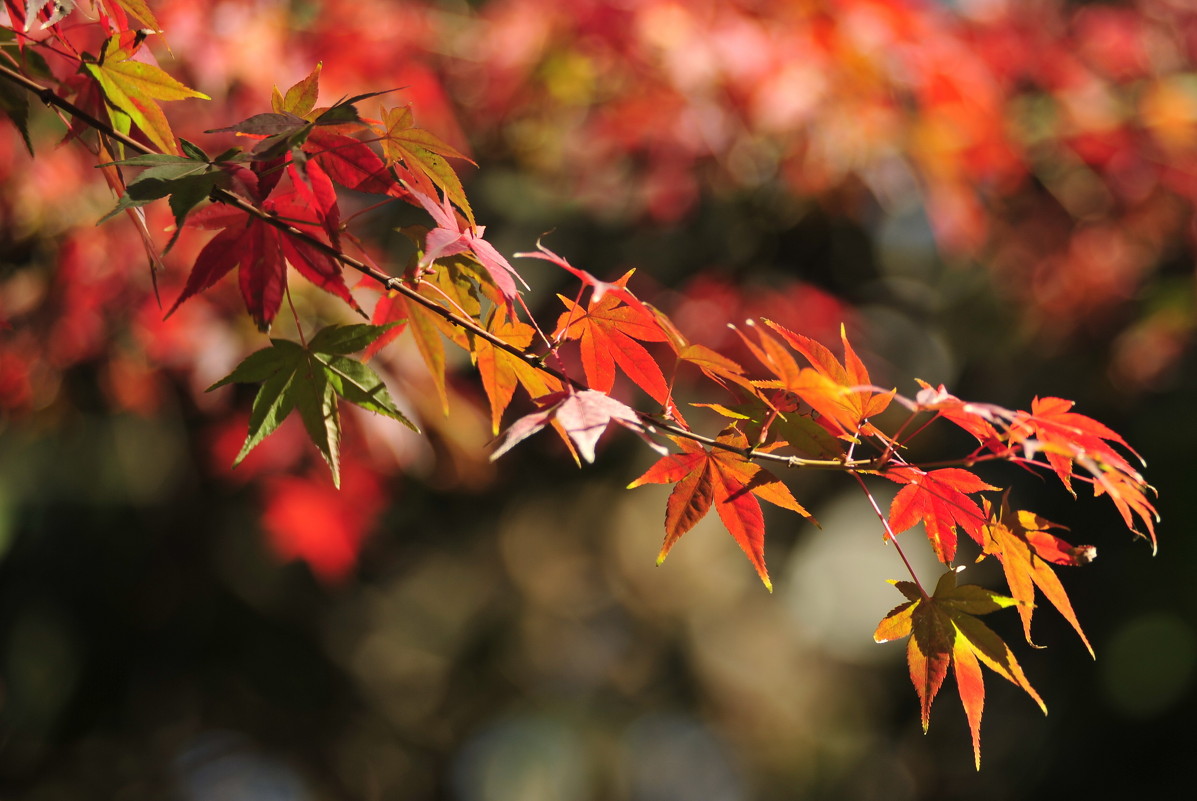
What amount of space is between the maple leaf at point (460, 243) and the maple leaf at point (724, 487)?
17cm

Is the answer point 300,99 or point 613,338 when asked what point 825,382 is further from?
point 300,99

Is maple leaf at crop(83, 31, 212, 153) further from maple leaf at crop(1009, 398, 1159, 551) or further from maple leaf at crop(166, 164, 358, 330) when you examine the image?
maple leaf at crop(1009, 398, 1159, 551)

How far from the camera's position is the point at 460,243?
0.60 metres

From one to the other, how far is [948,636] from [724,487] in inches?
7.2

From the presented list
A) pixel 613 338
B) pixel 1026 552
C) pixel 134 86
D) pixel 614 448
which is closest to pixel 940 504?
pixel 1026 552

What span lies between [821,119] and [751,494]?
1632 mm

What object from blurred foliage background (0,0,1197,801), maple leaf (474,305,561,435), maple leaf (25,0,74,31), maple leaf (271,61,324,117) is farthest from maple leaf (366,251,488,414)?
blurred foliage background (0,0,1197,801)

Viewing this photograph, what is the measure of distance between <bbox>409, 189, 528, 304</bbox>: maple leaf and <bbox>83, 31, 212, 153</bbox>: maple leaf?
0.61 feet

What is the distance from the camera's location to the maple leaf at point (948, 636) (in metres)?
0.62

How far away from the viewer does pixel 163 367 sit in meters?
2.04

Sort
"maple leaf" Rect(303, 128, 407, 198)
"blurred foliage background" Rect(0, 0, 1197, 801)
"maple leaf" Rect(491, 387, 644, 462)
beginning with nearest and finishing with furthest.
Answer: "maple leaf" Rect(491, 387, 644, 462)
"maple leaf" Rect(303, 128, 407, 198)
"blurred foliage background" Rect(0, 0, 1197, 801)

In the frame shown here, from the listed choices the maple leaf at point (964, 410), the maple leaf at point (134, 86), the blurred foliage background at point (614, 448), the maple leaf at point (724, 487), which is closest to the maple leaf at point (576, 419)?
the maple leaf at point (724, 487)

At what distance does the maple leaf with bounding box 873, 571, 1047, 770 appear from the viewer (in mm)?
617

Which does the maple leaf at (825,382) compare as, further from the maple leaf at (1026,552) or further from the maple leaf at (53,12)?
the maple leaf at (53,12)
